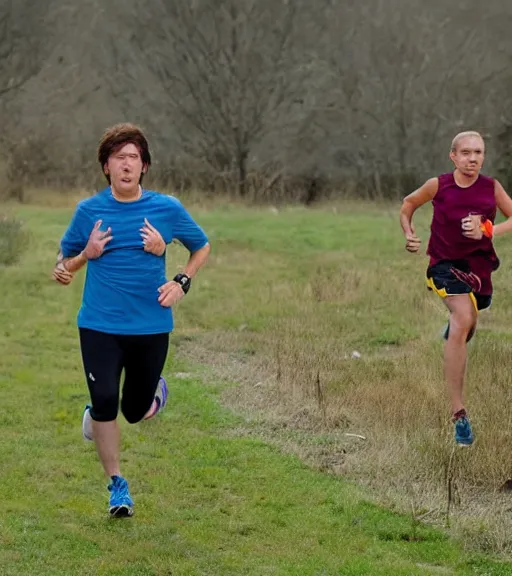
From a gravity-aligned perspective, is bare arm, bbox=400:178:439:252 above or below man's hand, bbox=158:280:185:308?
above

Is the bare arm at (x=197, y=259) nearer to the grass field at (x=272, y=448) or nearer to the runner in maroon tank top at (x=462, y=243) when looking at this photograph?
the grass field at (x=272, y=448)

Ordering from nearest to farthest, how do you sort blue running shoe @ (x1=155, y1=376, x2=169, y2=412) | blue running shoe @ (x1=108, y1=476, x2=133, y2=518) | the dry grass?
blue running shoe @ (x1=108, y1=476, x2=133, y2=518)
blue running shoe @ (x1=155, y1=376, x2=169, y2=412)
the dry grass

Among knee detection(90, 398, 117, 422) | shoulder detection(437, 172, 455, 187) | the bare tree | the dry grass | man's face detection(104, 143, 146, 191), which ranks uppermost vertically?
the bare tree

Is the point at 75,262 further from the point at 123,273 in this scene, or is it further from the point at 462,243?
the point at 462,243

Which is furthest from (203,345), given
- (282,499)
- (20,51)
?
(20,51)

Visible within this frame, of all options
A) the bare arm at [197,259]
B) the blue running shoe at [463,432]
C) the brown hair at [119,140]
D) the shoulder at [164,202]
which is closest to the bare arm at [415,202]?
the blue running shoe at [463,432]

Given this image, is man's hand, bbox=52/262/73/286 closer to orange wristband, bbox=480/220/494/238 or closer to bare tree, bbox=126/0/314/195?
orange wristband, bbox=480/220/494/238

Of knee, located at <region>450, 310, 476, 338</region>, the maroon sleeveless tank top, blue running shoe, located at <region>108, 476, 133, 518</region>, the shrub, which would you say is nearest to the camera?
blue running shoe, located at <region>108, 476, 133, 518</region>

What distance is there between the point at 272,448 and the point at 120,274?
2417 millimetres

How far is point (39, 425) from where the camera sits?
7.98m

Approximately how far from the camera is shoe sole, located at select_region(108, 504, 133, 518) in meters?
5.58

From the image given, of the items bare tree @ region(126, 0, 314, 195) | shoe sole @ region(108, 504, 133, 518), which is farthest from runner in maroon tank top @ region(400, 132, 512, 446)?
bare tree @ region(126, 0, 314, 195)

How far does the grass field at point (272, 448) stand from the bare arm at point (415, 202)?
135 cm

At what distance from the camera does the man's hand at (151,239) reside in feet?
17.5
